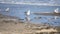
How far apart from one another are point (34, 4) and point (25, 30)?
4.06 meters

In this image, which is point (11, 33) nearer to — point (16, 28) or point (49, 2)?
point (16, 28)

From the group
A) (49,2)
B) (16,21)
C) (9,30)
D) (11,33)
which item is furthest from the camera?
(49,2)

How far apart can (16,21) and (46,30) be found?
1279 millimetres

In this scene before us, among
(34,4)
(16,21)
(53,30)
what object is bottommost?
(53,30)

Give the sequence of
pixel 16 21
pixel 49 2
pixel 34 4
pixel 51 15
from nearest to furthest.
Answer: pixel 16 21 → pixel 51 15 → pixel 34 4 → pixel 49 2

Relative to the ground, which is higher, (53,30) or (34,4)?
(34,4)

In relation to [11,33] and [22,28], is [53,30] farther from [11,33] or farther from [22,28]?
[11,33]

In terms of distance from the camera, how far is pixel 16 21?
525 centimetres

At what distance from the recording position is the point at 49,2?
903 cm

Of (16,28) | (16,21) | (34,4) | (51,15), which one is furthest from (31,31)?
(34,4)

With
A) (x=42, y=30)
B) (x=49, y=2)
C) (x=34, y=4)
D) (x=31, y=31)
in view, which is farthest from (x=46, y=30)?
(x=49, y=2)

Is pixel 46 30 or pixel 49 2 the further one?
pixel 49 2

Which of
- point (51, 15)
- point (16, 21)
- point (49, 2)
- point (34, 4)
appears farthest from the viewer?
point (49, 2)

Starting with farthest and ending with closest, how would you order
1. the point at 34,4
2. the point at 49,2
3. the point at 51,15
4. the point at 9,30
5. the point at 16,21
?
the point at 49,2, the point at 34,4, the point at 51,15, the point at 16,21, the point at 9,30
